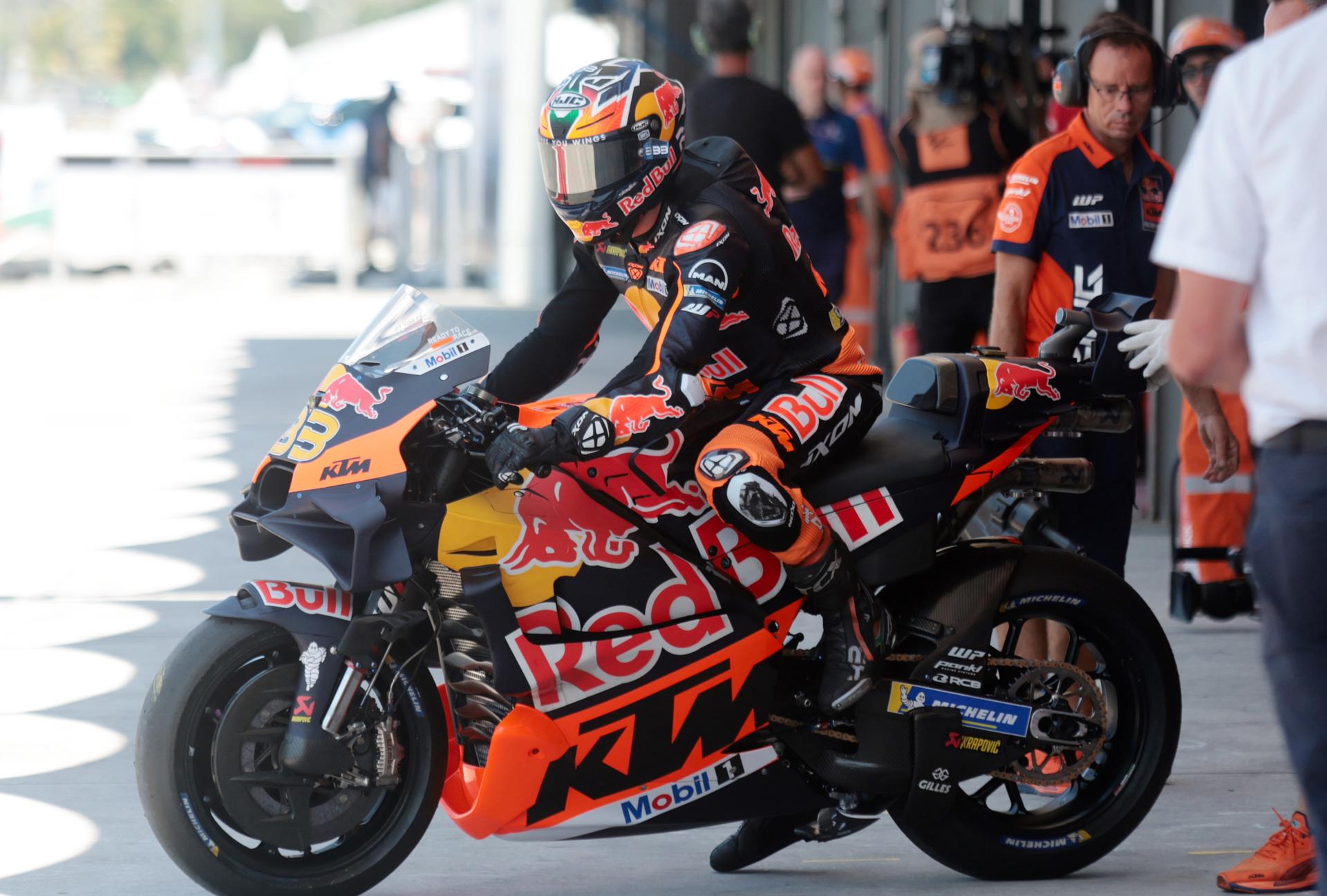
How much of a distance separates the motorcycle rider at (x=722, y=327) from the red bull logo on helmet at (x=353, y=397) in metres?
0.34

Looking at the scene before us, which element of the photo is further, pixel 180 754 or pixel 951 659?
pixel 951 659

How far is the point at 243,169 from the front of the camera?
20.7m

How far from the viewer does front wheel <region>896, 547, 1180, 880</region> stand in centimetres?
417

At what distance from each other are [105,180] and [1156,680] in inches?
722

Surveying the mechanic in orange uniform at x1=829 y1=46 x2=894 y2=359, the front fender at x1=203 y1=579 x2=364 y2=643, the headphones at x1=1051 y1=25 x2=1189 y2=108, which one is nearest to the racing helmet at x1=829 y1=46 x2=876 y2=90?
the mechanic in orange uniform at x1=829 y1=46 x2=894 y2=359

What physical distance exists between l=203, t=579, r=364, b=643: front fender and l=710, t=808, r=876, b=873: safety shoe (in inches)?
42.1

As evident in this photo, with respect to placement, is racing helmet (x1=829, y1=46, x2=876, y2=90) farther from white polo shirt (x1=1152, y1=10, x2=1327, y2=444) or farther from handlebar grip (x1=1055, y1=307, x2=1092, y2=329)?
white polo shirt (x1=1152, y1=10, x2=1327, y2=444)

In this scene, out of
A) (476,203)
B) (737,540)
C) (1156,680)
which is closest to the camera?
(737,540)

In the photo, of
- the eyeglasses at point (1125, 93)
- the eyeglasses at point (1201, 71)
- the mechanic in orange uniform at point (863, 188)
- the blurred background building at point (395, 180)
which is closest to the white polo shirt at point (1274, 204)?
the eyeglasses at point (1125, 93)

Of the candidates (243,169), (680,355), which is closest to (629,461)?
(680,355)

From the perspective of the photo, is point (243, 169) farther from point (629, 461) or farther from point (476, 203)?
point (629, 461)

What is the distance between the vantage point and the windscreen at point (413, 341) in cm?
375

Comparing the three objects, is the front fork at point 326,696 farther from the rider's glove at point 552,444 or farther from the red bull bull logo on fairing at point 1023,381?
the red bull bull logo on fairing at point 1023,381

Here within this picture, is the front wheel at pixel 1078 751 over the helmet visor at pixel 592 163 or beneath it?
beneath
